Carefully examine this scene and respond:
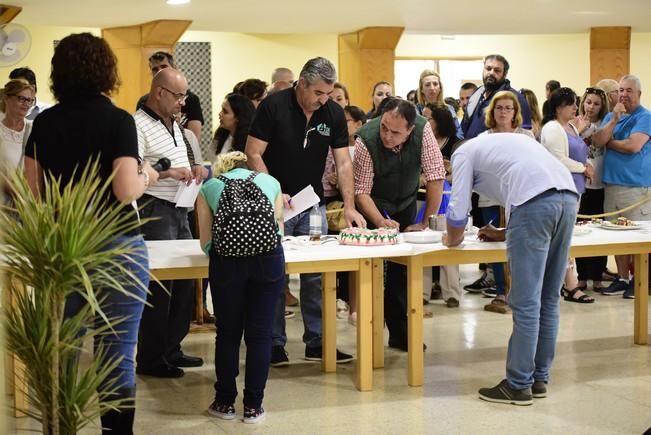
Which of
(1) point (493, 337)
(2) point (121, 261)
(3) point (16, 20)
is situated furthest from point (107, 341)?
(3) point (16, 20)

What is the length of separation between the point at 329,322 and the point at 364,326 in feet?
1.53

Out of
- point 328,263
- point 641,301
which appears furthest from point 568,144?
point 328,263

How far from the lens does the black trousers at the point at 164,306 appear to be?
15.9 feet

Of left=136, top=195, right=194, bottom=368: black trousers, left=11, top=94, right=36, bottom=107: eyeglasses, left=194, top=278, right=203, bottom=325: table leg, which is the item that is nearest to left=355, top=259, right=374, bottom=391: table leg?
left=136, top=195, right=194, bottom=368: black trousers

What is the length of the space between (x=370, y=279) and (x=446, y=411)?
686mm

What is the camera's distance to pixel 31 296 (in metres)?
3.07

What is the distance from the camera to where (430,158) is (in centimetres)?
543

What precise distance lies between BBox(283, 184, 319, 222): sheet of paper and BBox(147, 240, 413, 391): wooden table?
0.20 metres

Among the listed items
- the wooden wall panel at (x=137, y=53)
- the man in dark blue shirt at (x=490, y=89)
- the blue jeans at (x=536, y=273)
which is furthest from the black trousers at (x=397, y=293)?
the wooden wall panel at (x=137, y=53)

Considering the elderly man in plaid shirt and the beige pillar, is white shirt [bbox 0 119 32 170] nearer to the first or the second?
the elderly man in plaid shirt

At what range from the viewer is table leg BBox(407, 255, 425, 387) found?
4.66 metres

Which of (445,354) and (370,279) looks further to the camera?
(445,354)

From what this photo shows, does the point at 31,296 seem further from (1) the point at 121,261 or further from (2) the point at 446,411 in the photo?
(2) the point at 446,411

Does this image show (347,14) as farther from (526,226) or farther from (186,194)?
(526,226)
